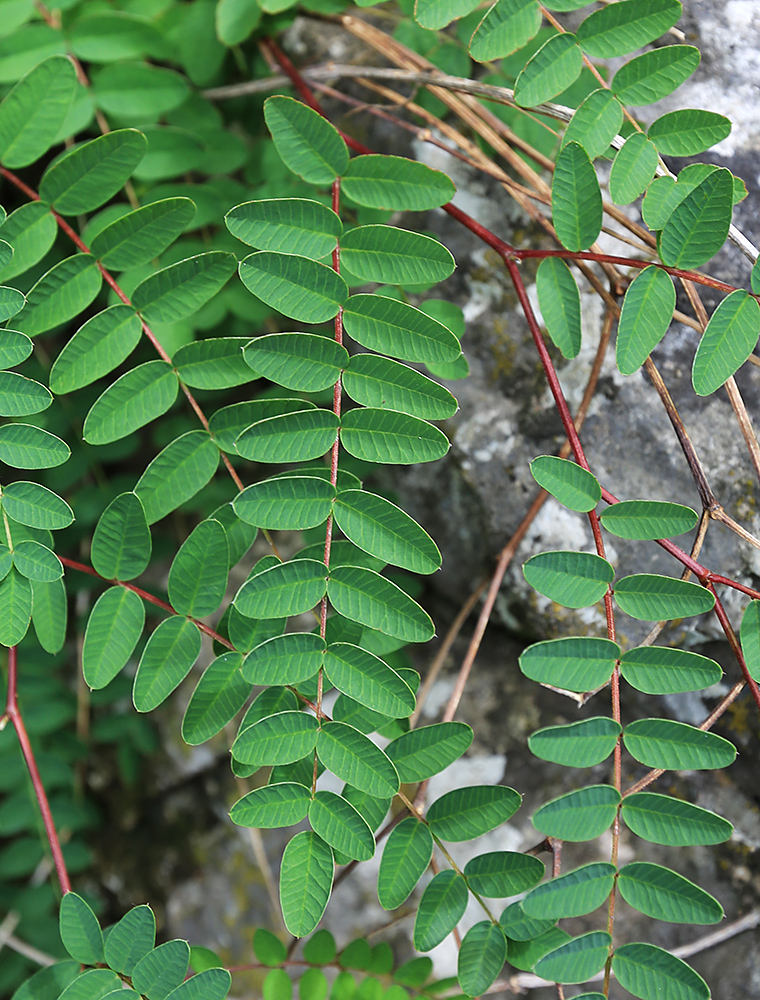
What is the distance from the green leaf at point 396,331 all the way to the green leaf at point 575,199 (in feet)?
0.73

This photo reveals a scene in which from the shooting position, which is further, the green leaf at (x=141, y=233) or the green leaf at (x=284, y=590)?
the green leaf at (x=141, y=233)

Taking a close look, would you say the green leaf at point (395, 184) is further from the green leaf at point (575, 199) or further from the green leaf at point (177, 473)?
the green leaf at point (177, 473)

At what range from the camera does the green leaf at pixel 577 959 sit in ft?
2.75

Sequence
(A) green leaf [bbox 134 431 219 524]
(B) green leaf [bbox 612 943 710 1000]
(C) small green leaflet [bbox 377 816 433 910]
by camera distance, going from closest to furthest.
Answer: (B) green leaf [bbox 612 943 710 1000] → (C) small green leaflet [bbox 377 816 433 910] → (A) green leaf [bbox 134 431 219 524]

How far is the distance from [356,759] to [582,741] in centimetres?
27

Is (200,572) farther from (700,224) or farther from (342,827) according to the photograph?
(700,224)

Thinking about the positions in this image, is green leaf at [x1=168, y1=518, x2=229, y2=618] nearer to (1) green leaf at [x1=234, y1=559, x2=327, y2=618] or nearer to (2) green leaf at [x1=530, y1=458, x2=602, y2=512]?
(1) green leaf at [x1=234, y1=559, x2=327, y2=618]

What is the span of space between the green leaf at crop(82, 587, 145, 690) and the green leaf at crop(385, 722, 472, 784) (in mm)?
382

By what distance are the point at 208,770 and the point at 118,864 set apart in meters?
0.40

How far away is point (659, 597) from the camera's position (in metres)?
0.91

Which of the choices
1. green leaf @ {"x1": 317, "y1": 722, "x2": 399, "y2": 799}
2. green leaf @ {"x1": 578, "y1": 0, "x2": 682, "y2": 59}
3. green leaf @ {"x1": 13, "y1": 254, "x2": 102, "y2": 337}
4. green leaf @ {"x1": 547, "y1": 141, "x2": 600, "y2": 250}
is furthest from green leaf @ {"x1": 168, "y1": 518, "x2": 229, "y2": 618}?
green leaf @ {"x1": 578, "y1": 0, "x2": 682, "y2": 59}

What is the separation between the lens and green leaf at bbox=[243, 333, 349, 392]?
0.93 m

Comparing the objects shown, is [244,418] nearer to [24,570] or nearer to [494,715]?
[24,570]

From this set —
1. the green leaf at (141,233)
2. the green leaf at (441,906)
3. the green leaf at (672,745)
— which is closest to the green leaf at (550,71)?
the green leaf at (141,233)
